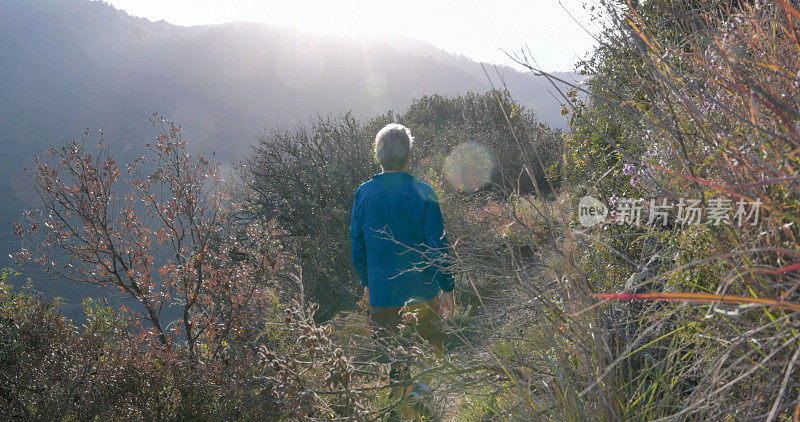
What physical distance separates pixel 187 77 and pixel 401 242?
72.7 meters

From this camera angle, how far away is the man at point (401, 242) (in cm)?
287

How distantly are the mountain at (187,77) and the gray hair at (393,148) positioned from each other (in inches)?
2015

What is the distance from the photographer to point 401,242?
2.94 metres

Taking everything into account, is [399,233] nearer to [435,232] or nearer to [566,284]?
[435,232]

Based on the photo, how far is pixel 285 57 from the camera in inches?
2953

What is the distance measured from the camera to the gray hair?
9.78ft

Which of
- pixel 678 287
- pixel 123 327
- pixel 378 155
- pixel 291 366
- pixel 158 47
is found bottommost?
pixel 678 287

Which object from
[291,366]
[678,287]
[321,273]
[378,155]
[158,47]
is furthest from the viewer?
[158,47]

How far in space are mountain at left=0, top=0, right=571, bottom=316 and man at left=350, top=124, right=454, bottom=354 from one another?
168 feet

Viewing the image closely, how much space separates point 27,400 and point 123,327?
2.30ft

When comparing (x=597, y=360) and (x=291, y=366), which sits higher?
(x=291, y=366)

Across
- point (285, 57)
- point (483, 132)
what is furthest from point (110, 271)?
point (285, 57)

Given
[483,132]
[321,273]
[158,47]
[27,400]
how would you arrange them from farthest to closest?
[158,47] → [483,132] → [321,273] → [27,400]

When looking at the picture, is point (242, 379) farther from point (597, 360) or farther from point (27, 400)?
point (597, 360)
